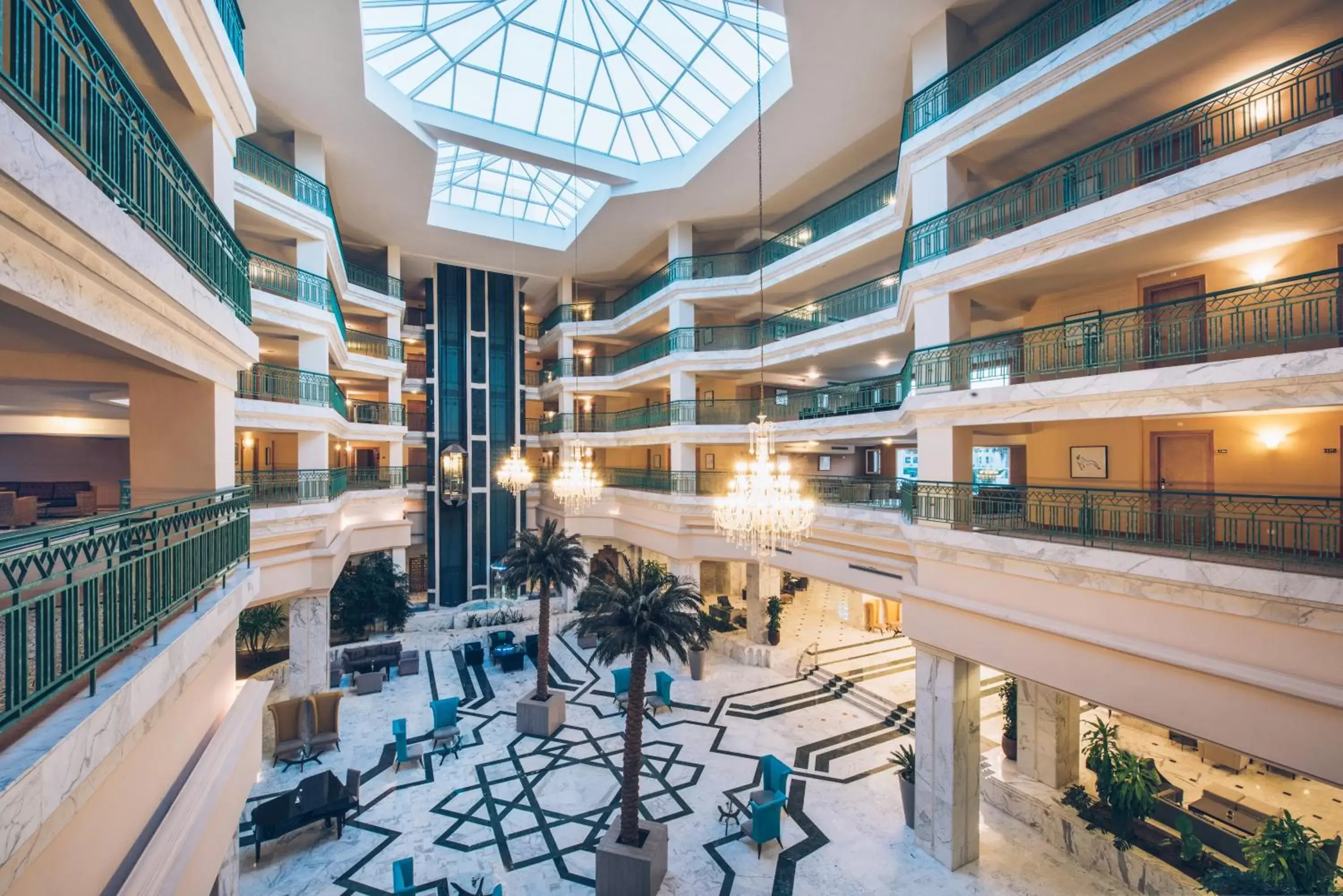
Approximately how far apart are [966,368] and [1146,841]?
7.74 metres

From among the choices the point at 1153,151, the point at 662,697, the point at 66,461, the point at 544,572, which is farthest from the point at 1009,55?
the point at 66,461

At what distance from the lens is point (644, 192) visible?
15.8m

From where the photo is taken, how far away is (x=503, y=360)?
2416cm

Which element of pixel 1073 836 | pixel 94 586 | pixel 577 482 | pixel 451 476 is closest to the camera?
pixel 94 586

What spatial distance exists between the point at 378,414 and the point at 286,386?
6.76 meters

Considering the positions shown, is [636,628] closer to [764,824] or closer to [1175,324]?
[764,824]

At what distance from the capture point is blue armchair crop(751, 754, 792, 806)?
9391mm

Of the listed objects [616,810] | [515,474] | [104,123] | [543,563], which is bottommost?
[616,810]

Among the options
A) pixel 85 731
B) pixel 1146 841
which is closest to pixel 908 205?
pixel 1146 841

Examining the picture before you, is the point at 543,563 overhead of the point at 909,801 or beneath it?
overhead

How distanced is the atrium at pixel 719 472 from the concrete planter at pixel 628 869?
0.07 m

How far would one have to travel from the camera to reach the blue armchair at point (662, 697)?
43.9 ft

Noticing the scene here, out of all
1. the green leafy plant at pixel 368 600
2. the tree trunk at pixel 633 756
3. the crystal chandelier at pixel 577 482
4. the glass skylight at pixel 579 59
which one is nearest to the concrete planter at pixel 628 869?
the tree trunk at pixel 633 756

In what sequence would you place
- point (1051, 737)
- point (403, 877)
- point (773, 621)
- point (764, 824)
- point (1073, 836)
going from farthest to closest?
point (773, 621) < point (1051, 737) < point (1073, 836) < point (764, 824) < point (403, 877)
